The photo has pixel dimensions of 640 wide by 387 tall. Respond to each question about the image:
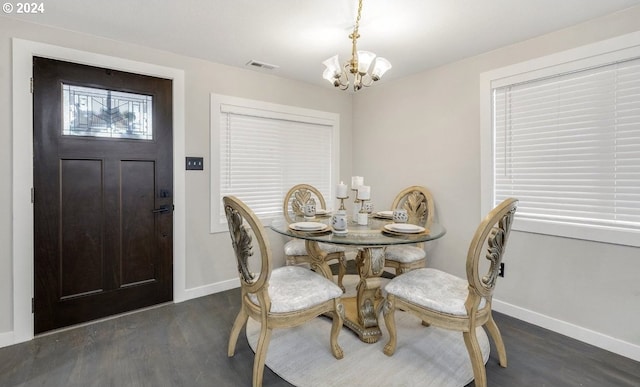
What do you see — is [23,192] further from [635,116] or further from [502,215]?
[635,116]

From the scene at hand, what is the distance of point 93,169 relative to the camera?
238 cm

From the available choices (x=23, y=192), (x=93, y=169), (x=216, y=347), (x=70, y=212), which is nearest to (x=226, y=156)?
(x=93, y=169)

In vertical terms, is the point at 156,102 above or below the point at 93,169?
above

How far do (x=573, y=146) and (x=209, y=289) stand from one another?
11.2 feet

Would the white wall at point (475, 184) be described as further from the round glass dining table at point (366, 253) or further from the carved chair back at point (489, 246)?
the carved chair back at point (489, 246)

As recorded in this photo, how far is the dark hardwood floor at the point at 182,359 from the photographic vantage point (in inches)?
68.1

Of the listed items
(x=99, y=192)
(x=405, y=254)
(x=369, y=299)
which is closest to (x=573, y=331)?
(x=405, y=254)

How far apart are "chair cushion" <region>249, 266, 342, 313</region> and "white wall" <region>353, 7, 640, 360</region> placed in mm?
1720

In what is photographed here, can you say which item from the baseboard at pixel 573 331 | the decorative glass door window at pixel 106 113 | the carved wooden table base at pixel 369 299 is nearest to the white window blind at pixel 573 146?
the baseboard at pixel 573 331

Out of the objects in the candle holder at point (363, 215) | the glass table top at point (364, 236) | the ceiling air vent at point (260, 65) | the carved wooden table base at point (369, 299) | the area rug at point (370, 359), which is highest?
the ceiling air vent at point (260, 65)

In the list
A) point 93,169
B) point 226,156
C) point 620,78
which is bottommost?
point 93,169

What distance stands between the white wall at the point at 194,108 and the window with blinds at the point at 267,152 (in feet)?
0.38

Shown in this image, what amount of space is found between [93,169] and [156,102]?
773 millimetres

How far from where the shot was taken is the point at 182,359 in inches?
75.9
